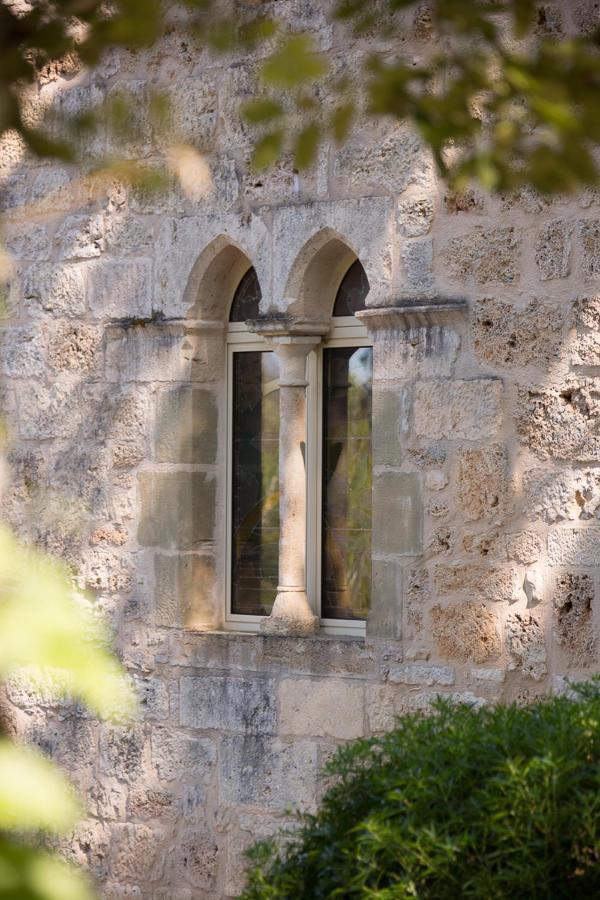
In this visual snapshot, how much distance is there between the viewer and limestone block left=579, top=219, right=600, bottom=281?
13.6 feet

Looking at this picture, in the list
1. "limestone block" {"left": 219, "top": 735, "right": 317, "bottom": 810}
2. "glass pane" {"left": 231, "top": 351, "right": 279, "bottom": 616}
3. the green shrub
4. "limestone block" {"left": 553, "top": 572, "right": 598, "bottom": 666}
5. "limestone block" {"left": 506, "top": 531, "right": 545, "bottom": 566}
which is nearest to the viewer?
the green shrub

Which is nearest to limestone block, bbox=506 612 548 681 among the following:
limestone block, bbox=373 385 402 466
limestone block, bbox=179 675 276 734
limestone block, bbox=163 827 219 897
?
limestone block, bbox=373 385 402 466

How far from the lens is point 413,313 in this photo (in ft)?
14.5

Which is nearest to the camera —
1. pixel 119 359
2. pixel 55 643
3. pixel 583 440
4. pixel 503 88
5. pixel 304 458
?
pixel 55 643

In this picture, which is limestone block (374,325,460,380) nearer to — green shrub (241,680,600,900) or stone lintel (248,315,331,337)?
stone lintel (248,315,331,337)

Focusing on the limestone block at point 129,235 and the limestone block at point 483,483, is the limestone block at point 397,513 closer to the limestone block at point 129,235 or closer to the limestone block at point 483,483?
the limestone block at point 483,483

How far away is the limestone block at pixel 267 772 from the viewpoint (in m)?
4.68

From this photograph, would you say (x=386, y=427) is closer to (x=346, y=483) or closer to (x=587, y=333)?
(x=346, y=483)

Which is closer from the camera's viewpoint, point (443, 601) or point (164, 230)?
point (443, 601)

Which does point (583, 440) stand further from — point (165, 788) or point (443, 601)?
point (165, 788)

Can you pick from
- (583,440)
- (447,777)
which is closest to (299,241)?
(583,440)

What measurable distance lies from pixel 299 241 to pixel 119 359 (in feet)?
2.98

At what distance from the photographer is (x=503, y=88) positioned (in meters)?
1.87

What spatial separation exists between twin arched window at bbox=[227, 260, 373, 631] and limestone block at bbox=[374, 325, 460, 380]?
286mm
